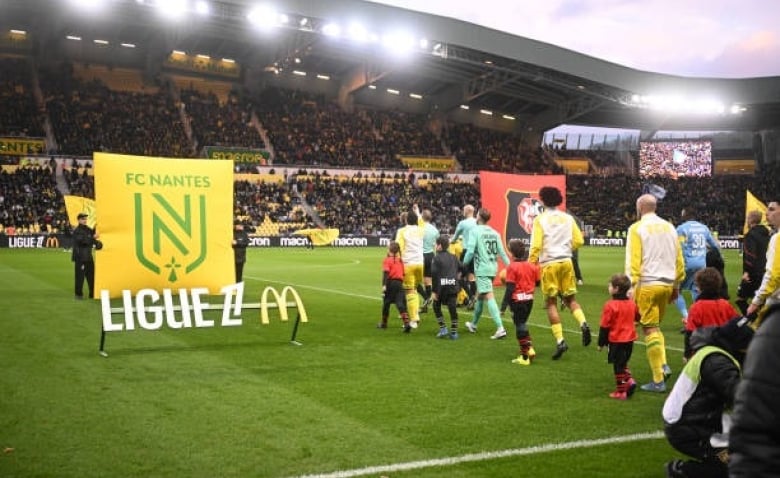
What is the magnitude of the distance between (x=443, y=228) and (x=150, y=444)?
41072 mm

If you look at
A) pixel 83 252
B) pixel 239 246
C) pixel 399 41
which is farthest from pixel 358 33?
pixel 83 252

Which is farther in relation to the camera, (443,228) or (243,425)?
(443,228)

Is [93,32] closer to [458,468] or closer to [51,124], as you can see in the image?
[51,124]

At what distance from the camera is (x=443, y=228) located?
4666 centimetres

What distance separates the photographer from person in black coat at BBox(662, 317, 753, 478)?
13.2 ft

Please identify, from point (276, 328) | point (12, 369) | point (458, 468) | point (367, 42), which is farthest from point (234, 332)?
point (367, 42)

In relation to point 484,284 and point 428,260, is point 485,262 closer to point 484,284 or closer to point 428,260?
point 484,284

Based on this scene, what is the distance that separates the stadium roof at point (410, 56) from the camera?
41406 millimetres

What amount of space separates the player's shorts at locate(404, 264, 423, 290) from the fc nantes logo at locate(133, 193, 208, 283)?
341 cm

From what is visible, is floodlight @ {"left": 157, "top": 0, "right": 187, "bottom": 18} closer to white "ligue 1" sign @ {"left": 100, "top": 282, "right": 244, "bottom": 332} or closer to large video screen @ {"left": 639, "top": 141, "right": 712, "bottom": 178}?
white "ligue 1" sign @ {"left": 100, "top": 282, "right": 244, "bottom": 332}

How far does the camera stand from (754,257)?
11820mm

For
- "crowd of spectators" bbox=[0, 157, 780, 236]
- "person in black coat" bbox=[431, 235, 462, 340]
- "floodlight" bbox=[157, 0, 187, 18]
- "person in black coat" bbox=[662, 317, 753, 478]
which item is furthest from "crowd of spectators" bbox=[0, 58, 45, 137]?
"person in black coat" bbox=[662, 317, 753, 478]

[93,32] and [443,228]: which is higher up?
[93,32]

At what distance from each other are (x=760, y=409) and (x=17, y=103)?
52018 mm
